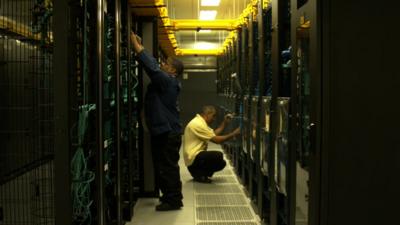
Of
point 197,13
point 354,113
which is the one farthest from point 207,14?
point 354,113

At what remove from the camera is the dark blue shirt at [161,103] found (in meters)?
4.94

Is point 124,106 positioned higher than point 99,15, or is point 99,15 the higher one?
point 99,15

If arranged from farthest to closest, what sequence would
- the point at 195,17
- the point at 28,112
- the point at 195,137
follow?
the point at 195,17, the point at 195,137, the point at 28,112

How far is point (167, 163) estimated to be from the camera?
504 cm

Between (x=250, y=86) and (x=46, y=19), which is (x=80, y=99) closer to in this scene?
(x=46, y=19)

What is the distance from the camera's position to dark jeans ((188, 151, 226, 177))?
661 centimetres

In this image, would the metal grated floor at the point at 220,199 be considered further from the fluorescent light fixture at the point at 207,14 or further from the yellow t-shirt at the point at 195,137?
the fluorescent light fixture at the point at 207,14

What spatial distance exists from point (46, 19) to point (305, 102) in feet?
5.87

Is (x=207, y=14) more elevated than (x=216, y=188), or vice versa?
(x=207, y=14)

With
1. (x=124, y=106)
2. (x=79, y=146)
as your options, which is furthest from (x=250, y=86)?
(x=79, y=146)

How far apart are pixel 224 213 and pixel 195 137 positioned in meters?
1.87

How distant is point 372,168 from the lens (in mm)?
2291

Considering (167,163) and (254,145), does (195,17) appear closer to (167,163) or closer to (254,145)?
(167,163)

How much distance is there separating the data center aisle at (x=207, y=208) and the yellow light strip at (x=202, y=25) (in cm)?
283
